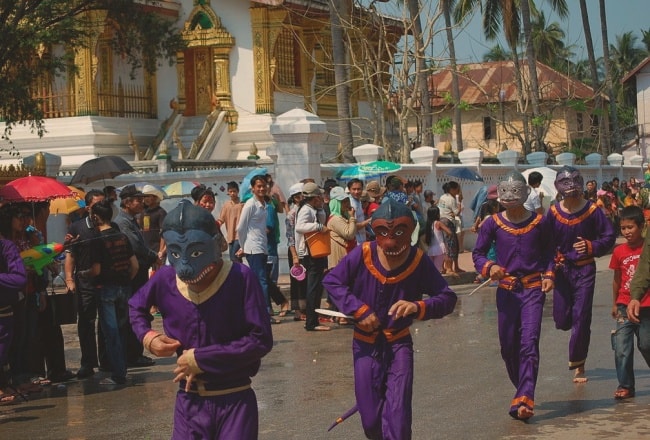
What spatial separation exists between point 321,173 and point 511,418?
42.0 feet

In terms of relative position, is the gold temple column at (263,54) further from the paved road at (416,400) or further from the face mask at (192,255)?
the face mask at (192,255)

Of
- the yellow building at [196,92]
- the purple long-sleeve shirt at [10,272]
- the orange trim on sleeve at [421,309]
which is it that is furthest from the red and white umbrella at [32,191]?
the yellow building at [196,92]

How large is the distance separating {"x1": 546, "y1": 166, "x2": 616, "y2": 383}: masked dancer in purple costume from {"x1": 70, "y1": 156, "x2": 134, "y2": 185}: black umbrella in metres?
8.93

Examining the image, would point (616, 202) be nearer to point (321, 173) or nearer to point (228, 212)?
point (321, 173)

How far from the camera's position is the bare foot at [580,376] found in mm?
10539

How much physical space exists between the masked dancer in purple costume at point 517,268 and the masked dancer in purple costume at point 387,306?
7.66 feet

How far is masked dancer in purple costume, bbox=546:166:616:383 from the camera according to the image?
1064 cm

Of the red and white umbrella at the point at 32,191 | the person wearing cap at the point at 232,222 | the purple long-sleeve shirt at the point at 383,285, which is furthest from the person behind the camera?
the person wearing cap at the point at 232,222

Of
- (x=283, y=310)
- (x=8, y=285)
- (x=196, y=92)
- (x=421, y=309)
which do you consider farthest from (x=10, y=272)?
(x=196, y=92)

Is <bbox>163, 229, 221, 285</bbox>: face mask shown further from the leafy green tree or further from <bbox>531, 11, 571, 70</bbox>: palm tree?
<bbox>531, 11, 571, 70</bbox>: palm tree

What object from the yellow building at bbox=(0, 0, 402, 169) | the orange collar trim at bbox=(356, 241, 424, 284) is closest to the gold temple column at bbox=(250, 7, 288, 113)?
the yellow building at bbox=(0, 0, 402, 169)

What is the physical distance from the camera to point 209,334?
5789 mm

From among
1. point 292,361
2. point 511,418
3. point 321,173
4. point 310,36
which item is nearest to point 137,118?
point 310,36

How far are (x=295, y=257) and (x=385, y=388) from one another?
812cm
